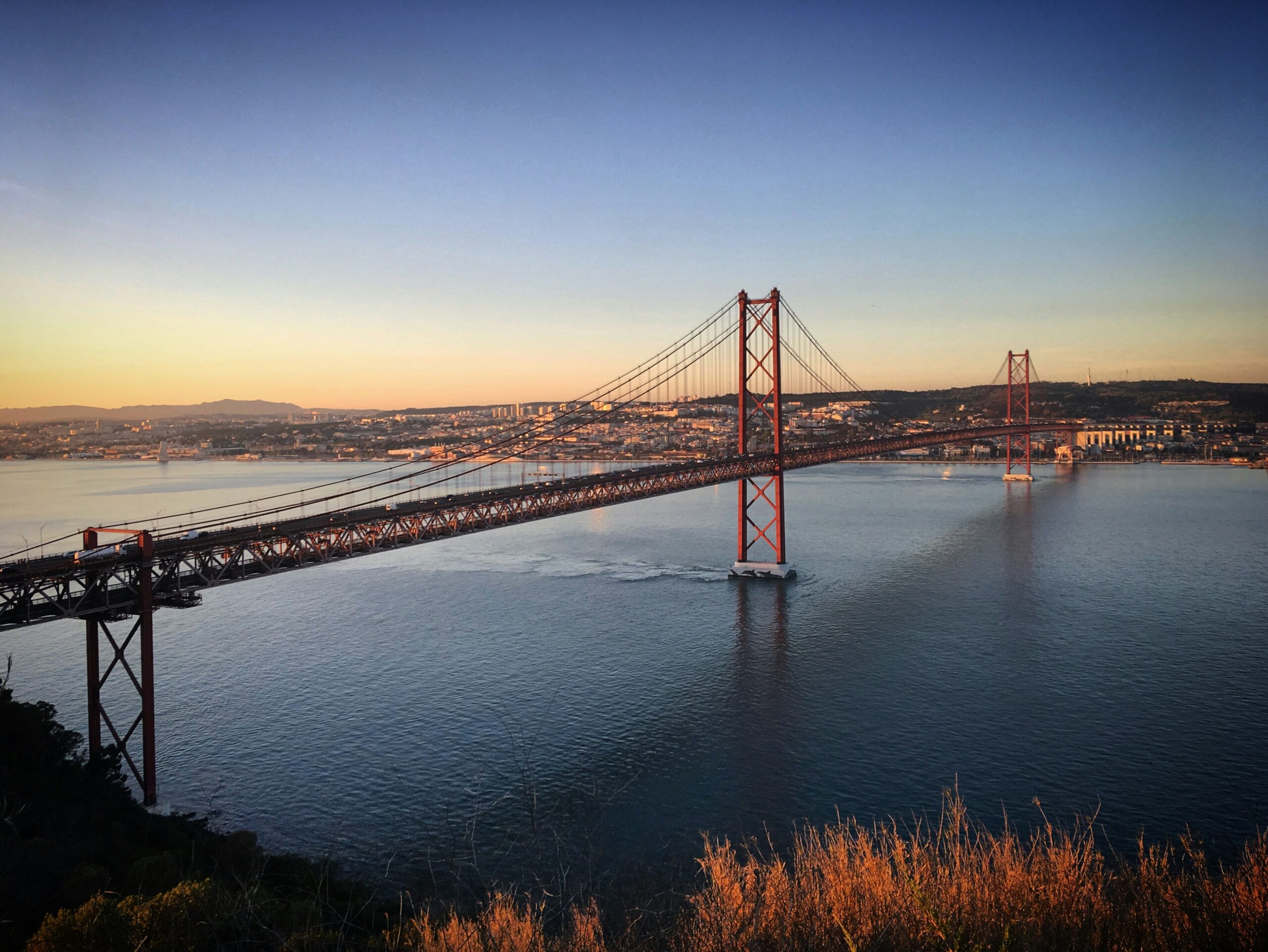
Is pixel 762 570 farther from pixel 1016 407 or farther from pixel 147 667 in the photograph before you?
pixel 1016 407

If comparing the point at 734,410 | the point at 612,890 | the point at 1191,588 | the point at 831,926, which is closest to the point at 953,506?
the point at 1191,588

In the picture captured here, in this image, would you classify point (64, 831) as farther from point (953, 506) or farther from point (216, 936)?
point (953, 506)

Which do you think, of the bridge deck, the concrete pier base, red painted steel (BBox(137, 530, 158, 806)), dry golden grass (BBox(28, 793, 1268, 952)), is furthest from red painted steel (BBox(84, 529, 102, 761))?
the concrete pier base

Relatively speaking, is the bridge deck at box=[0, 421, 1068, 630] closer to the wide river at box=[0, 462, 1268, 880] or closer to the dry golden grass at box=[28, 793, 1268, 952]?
the wide river at box=[0, 462, 1268, 880]

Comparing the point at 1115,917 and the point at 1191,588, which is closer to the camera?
the point at 1115,917

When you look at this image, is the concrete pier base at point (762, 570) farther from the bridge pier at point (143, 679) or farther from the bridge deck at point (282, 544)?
the bridge pier at point (143, 679)
